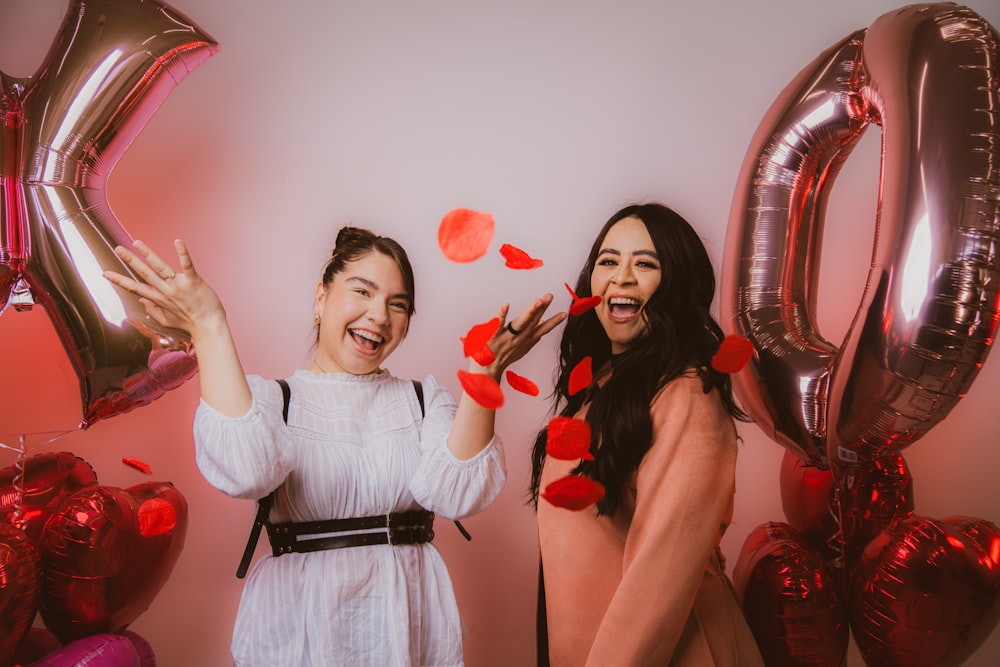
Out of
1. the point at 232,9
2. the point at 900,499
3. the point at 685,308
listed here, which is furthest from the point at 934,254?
the point at 232,9

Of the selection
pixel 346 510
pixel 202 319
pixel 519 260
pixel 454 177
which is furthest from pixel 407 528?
pixel 454 177

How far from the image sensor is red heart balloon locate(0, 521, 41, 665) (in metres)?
1.59

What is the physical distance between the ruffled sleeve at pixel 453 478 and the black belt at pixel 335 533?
10 cm

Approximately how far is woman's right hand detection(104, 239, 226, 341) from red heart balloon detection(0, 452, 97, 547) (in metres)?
0.67

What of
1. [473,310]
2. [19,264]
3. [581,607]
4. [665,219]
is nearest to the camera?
[581,607]

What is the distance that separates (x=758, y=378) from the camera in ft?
5.61

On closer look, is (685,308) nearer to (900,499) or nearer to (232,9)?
(900,499)

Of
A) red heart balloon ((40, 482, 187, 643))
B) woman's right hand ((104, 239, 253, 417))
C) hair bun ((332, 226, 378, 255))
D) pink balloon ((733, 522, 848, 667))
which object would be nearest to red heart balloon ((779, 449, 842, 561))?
pink balloon ((733, 522, 848, 667))

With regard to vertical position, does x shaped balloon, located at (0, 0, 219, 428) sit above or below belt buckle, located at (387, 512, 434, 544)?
above

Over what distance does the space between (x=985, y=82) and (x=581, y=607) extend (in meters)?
1.25

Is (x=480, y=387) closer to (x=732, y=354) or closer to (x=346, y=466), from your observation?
(x=346, y=466)

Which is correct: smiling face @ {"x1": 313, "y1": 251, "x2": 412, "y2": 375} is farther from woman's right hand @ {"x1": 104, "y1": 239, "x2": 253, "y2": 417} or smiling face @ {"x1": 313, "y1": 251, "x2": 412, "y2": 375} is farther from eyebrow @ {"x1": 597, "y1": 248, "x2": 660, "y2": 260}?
eyebrow @ {"x1": 597, "y1": 248, "x2": 660, "y2": 260}

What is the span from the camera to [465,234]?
7.16 feet

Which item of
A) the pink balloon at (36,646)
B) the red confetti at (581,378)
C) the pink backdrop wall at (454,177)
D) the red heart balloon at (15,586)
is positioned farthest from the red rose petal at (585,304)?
→ the pink balloon at (36,646)
